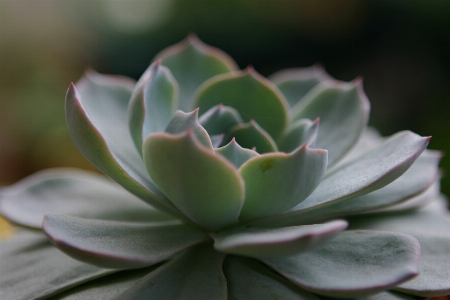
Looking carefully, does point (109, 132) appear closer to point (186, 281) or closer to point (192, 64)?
point (192, 64)

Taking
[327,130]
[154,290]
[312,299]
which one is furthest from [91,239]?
[327,130]

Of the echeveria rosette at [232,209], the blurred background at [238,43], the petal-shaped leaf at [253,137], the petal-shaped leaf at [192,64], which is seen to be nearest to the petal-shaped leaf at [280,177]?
the echeveria rosette at [232,209]

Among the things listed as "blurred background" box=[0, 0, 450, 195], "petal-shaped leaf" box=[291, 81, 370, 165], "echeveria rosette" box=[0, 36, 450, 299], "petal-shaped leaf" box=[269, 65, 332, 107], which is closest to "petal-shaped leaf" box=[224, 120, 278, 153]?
"echeveria rosette" box=[0, 36, 450, 299]

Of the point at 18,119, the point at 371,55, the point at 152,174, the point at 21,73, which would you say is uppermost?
the point at 152,174

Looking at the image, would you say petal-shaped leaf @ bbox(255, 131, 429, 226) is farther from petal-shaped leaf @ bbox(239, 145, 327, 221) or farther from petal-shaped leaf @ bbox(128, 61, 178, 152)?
petal-shaped leaf @ bbox(128, 61, 178, 152)

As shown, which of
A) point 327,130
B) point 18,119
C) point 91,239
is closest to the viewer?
point 91,239

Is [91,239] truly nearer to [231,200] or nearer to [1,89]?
[231,200]
